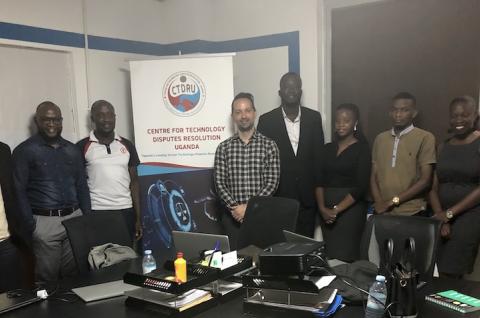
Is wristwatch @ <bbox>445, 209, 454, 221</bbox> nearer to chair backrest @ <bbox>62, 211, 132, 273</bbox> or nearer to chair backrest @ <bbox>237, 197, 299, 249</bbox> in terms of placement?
chair backrest @ <bbox>237, 197, 299, 249</bbox>

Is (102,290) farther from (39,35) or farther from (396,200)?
(39,35)

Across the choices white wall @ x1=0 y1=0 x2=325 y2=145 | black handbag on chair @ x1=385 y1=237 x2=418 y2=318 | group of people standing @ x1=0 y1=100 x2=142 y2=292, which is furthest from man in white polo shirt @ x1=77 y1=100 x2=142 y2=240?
black handbag on chair @ x1=385 y1=237 x2=418 y2=318

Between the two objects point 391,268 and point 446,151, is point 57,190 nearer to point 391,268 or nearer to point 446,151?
point 391,268

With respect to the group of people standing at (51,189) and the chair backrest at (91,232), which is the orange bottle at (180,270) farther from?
the group of people standing at (51,189)

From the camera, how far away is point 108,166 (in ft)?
10.5

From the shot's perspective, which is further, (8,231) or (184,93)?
(184,93)

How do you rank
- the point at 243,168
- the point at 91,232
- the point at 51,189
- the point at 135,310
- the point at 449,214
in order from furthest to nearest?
1. the point at 243,168
2. the point at 51,189
3. the point at 449,214
4. the point at 91,232
5. the point at 135,310

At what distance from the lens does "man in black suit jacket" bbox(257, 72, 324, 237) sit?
3318mm

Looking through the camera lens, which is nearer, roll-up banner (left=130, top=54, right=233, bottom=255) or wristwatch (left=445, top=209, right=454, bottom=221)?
wristwatch (left=445, top=209, right=454, bottom=221)

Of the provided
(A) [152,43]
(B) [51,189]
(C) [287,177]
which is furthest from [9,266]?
(A) [152,43]

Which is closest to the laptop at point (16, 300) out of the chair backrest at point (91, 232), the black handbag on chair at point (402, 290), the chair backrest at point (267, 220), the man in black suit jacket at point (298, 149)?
the chair backrest at point (91, 232)

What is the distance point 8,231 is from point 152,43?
2.43 meters

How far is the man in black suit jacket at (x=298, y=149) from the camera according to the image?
3.32m

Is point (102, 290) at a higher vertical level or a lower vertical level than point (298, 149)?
lower
